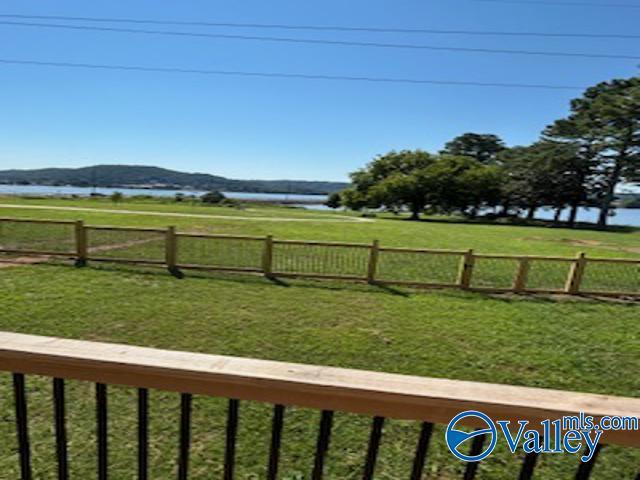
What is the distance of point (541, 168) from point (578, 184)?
427 centimetres

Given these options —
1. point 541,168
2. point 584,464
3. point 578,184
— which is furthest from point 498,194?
point 584,464

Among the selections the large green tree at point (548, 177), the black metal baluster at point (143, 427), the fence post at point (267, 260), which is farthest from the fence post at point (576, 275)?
the large green tree at point (548, 177)

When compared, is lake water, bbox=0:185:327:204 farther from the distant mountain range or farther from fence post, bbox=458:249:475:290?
fence post, bbox=458:249:475:290

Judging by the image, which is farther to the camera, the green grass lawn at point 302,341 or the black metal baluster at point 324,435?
the green grass lawn at point 302,341

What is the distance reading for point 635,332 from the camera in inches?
242

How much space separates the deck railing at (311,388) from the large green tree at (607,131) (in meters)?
41.3

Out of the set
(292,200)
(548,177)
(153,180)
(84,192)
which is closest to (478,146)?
(548,177)

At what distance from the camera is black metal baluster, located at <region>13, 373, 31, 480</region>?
4.01 feet

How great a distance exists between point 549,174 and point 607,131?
6614mm

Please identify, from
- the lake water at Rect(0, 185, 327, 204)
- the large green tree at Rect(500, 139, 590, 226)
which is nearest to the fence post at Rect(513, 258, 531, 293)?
the large green tree at Rect(500, 139, 590, 226)

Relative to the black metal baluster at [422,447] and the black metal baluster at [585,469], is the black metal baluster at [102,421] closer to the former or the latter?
the black metal baluster at [422,447]

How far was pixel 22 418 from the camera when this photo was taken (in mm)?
1333

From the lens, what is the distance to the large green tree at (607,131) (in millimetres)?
32562

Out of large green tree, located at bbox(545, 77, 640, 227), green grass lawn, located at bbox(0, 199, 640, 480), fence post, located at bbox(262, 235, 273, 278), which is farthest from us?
large green tree, located at bbox(545, 77, 640, 227)
